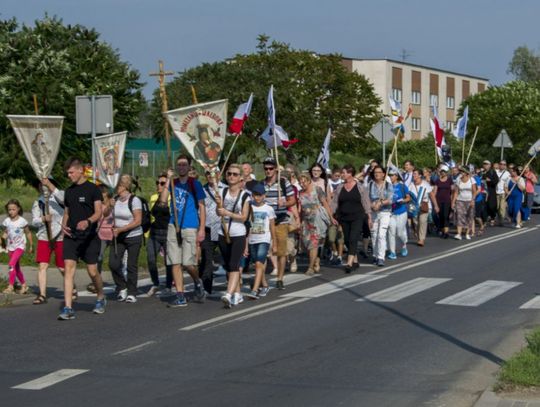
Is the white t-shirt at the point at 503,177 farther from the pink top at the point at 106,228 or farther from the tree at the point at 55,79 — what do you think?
the pink top at the point at 106,228

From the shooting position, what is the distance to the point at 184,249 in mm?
13289

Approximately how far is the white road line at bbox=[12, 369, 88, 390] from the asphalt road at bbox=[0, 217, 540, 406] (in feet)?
0.06

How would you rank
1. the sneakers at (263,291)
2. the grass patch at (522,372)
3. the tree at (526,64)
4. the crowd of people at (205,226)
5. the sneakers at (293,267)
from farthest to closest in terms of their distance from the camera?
1. the tree at (526,64)
2. the sneakers at (293,267)
3. the sneakers at (263,291)
4. the crowd of people at (205,226)
5. the grass patch at (522,372)

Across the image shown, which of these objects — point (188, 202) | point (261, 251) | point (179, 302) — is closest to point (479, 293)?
point (261, 251)

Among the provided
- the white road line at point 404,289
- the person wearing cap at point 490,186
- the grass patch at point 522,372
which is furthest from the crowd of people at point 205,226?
the person wearing cap at point 490,186

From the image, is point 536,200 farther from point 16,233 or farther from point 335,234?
point 16,233

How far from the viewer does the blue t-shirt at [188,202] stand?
43.6ft

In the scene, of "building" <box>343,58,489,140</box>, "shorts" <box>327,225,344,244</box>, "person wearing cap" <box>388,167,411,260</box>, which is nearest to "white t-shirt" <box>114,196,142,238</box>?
"shorts" <box>327,225,344,244</box>

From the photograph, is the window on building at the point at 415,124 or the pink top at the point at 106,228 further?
the window on building at the point at 415,124

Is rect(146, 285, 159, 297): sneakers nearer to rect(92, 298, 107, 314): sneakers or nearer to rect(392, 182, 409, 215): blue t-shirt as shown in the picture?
rect(92, 298, 107, 314): sneakers

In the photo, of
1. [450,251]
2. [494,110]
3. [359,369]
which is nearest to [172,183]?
[359,369]

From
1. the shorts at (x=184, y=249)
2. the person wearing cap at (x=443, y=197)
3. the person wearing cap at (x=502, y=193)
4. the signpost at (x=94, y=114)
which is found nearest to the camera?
the shorts at (x=184, y=249)

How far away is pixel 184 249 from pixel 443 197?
12.9 meters

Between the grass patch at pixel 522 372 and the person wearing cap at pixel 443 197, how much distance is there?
16.3 meters
